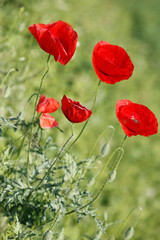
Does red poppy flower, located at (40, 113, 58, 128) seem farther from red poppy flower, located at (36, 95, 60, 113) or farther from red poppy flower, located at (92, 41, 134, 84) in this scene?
red poppy flower, located at (92, 41, 134, 84)

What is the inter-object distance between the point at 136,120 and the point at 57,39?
39 cm

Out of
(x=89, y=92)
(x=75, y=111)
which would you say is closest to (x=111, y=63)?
(x=75, y=111)

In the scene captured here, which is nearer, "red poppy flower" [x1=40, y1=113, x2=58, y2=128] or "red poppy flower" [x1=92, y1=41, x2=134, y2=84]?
"red poppy flower" [x1=92, y1=41, x2=134, y2=84]

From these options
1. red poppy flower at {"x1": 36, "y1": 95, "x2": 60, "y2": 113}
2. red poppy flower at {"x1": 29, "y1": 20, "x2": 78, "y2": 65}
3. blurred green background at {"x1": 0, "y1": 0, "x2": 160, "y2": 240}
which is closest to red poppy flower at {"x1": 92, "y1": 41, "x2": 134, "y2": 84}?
red poppy flower at {"x1": 29, "y1": 20, "x2": 78, "y2": 65}

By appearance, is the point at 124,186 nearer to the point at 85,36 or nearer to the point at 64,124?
the point at 64,124

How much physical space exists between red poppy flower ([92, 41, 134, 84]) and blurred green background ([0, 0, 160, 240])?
36 cm

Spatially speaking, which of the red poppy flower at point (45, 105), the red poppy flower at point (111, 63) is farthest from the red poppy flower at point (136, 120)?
the red poppy flower at point (45, 105)

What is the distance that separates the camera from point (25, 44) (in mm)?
2777

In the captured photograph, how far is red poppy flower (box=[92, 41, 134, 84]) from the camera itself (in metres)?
1.10

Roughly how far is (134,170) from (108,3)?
4750mm

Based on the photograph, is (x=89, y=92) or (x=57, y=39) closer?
(x=57, y=39)

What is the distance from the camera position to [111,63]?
3.59 ft

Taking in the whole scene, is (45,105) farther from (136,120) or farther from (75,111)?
(136,120)

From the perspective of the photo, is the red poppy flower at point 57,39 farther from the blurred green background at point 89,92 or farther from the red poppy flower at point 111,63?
the blurred green background at point 89,92
